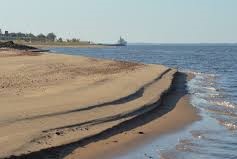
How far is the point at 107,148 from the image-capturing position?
36.5 ft

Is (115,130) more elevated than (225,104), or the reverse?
(115,130)

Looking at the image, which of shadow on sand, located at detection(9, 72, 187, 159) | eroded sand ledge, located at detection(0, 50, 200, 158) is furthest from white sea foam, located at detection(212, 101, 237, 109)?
eroded sand ledge, located at detection(0, 50, 200, 158)

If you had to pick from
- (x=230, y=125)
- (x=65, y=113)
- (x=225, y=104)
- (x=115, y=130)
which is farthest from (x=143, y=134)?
(x=225, y=104)

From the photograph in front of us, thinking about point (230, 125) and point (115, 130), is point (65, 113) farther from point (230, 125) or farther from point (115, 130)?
point (230, 125)

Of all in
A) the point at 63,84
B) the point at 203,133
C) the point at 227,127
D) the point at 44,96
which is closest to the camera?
the point at 203,133

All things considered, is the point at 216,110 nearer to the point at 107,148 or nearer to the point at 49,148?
the point at 107,148

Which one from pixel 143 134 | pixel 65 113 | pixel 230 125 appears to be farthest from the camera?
pixel 230 125

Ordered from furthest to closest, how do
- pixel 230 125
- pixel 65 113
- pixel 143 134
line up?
pixel 230 125
pixel 65 113
pixel 143 134

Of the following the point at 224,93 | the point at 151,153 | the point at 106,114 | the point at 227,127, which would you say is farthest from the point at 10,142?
the point at 224,93

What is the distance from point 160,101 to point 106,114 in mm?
5422

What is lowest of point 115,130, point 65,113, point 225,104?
point 225,104

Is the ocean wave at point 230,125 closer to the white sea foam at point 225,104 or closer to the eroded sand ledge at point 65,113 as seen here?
the eroded sand ledge at point 65,113

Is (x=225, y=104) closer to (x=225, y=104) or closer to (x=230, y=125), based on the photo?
(x=225, y=104)

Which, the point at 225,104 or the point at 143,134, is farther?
the point at 225,104
